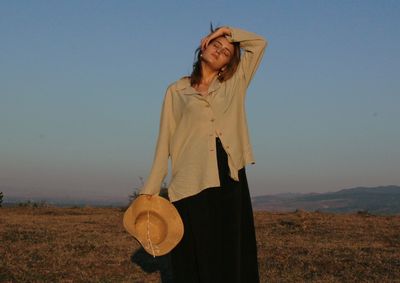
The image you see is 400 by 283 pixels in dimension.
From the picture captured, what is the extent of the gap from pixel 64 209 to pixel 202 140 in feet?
54.1

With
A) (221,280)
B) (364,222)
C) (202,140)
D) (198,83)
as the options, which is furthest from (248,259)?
(364,222)

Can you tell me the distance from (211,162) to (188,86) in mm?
569

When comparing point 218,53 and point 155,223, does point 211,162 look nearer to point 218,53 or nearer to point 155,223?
point 155,223

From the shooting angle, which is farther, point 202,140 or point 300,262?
point 300,262

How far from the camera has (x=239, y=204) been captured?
3.80m

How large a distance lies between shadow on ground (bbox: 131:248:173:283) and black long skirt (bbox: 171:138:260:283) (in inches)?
141

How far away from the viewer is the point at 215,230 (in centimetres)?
379

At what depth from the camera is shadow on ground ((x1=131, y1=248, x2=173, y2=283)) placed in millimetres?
7637

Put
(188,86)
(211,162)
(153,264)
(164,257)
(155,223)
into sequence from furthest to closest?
(164,257) < (153,264) < (188,86) < (155,223) < (211,162)

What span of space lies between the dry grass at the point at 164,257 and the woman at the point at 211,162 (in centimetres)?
357

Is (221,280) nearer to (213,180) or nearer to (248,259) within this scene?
(248,259)

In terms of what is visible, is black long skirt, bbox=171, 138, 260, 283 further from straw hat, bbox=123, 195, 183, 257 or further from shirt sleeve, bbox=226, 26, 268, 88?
shirt sleeve, bbox=226, 26, 268, 88

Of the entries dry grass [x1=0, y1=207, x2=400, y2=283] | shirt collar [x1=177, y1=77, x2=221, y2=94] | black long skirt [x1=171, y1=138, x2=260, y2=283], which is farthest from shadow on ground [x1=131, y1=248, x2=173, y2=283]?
shirt collar [x1=177, y1=77, x2=221, y2=94]

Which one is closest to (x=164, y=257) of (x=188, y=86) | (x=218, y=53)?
(x=188, y=86)
